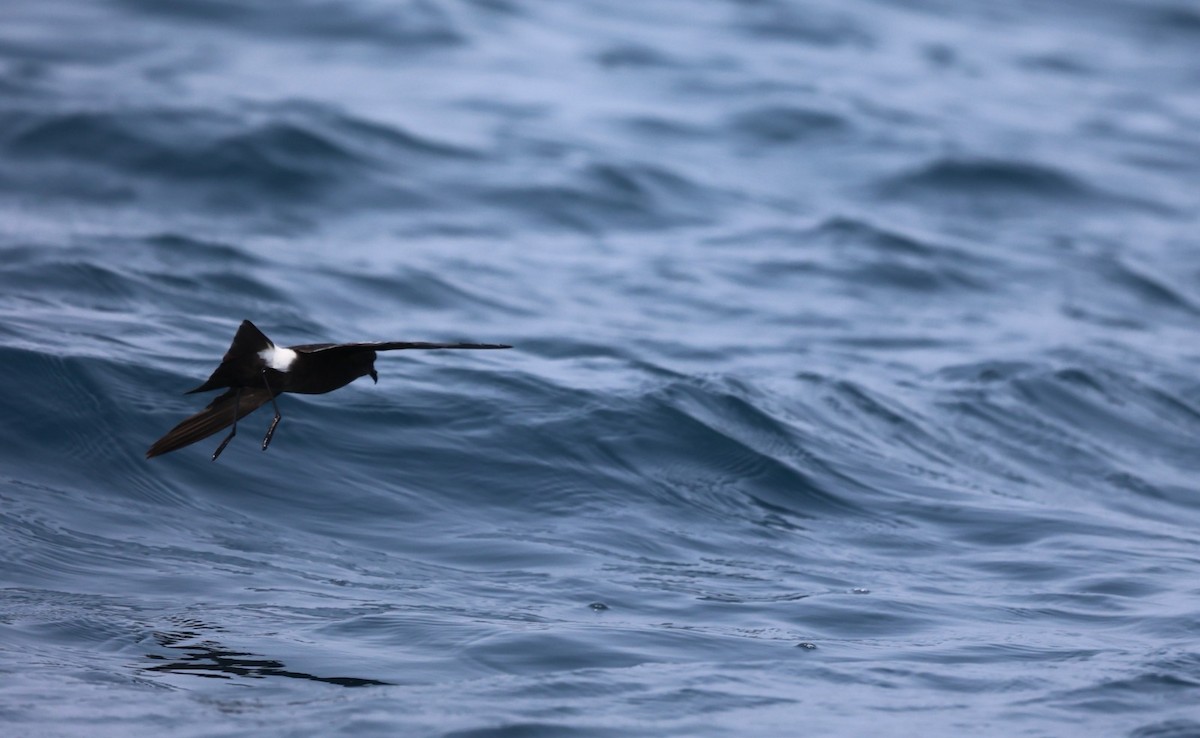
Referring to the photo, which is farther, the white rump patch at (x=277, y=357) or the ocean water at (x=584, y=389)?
the ocean water at (x=584, y=389)

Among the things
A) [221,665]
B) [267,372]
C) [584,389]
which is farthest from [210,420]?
[584,389]

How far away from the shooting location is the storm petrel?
4934 mm

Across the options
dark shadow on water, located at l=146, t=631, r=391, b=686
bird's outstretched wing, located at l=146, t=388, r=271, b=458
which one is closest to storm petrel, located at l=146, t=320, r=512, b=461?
bird's outstretched wing, located at l=146, t=388, r=271, b=458

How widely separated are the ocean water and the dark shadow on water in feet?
0.06

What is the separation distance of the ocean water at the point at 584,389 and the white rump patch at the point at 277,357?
3.70 feet

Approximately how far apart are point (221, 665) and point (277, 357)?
1.17 metres

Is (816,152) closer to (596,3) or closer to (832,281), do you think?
(832,281)

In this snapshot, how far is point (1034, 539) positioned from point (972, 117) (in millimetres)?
12114

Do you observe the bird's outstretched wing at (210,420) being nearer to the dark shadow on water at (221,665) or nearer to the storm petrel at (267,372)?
the storm petrel at (267,372)

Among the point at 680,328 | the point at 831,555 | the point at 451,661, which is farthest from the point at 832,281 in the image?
the point at 451,661

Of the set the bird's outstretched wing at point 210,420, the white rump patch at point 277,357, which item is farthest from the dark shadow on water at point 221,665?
the white rump patch at point 277,357

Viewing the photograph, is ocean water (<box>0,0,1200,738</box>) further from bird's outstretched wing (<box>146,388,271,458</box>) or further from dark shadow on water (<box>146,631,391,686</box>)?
bird's outstretched wing (<box>146,388,271,458</box>)

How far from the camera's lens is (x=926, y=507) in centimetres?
830

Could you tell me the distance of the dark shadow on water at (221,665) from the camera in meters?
5.28
